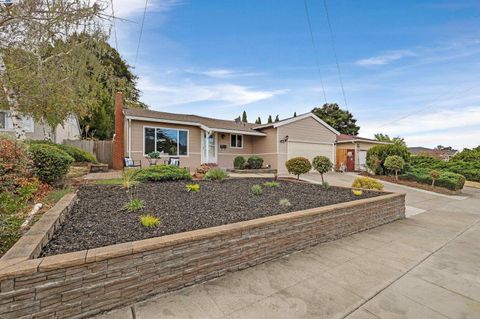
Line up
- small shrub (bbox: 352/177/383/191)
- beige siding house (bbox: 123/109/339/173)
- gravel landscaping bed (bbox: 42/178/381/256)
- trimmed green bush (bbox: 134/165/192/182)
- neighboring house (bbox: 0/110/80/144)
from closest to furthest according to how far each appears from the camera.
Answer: gravel landscaping bed (bbox: 42/178/381/256) < trimmed green bush (bbox: 134/165/192/182) < small shrub (bbox: 352/177/383/191) < neighboring house (bbox: 0/110/80/144) < beige siding house (bbox: 123/109/339/173)

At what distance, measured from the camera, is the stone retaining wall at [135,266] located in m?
2.12

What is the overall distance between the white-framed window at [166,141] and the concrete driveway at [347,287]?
1140 cm

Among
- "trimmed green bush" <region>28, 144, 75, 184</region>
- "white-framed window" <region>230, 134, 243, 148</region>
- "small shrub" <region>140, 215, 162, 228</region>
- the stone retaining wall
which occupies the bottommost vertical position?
the stone retaining wall

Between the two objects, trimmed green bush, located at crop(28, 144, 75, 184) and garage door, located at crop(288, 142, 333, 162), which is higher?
garage door, located at crop(288, 142, 333, 162)

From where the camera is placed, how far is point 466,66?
1288 centimetres

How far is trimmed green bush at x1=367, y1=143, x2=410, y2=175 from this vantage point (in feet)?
54.6

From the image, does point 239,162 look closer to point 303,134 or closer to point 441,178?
point 303,134

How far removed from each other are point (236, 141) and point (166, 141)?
5026 millimetres

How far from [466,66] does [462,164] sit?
854cm

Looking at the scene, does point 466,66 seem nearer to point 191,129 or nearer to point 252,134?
point 252,134

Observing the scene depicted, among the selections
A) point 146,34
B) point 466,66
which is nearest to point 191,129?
point 146,34

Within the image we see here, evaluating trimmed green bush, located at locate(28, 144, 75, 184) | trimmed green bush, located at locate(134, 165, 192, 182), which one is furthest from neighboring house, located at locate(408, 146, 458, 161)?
trimmed green bush, located at locate(28, 144, 75, 184)

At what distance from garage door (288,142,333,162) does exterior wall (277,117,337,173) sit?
297mm

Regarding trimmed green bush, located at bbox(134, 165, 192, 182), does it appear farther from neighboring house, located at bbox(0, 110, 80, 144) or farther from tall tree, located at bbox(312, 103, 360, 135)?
tall tree, located at bbox(312, 103, 360, 135)
